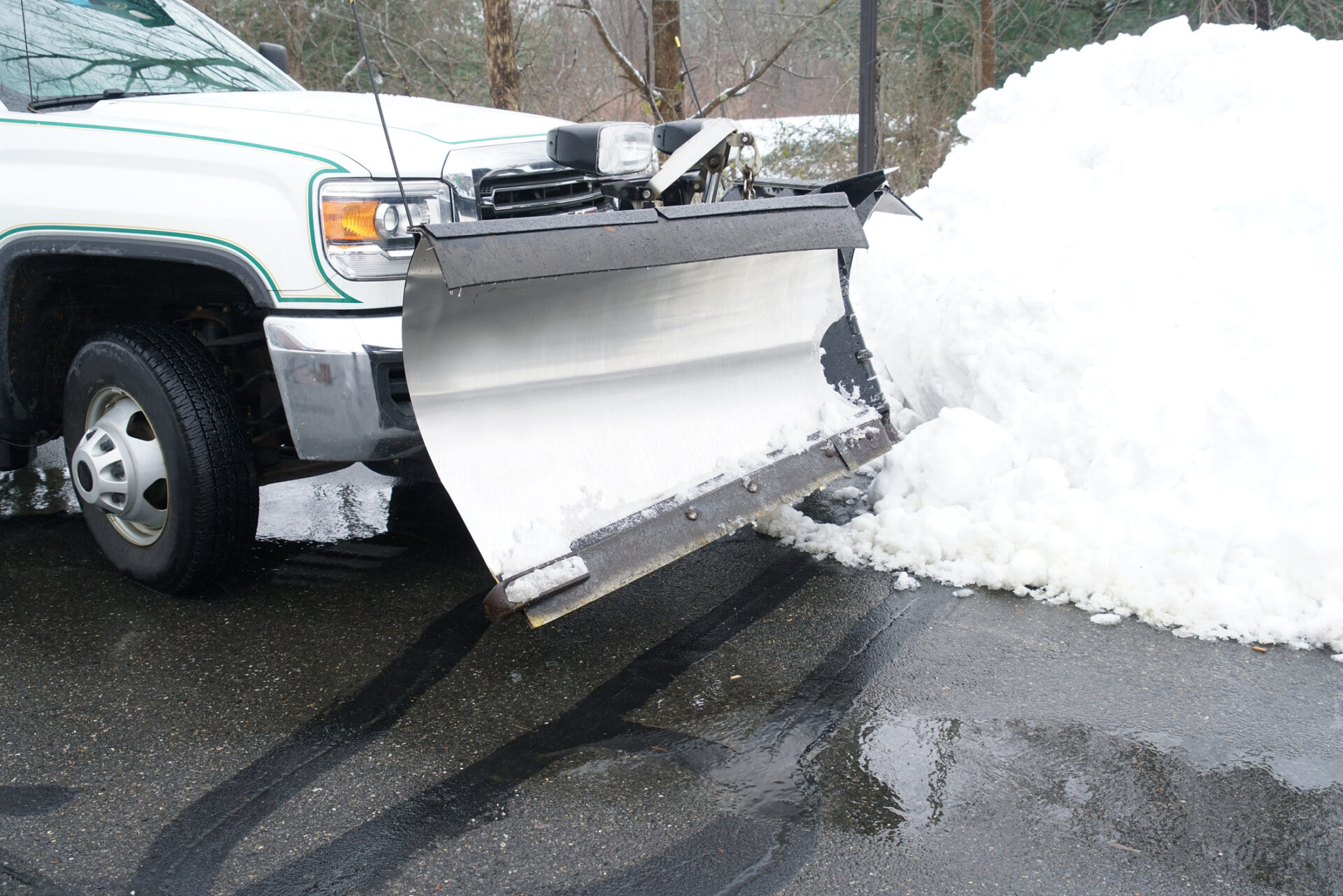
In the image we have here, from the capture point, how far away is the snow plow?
2.96 m

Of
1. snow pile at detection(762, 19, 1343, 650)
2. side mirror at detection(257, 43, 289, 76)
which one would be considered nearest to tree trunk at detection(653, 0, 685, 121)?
snow pile at detection(762, 19, 1343, 650)

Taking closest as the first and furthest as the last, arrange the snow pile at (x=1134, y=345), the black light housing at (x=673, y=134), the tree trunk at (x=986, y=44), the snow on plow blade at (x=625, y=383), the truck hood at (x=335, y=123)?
1. the snow on plow blade at (x=625, y=383)
2. the truck hood at (x=335, y=123)
3. the snow pile at (x=1134, y=345)
4. the black light housing at (x=673, y=134)
5. the tree trunk at (x=986, y=44)

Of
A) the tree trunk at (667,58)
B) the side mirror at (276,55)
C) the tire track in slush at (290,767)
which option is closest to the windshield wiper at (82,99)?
the side mirror at (276,55)

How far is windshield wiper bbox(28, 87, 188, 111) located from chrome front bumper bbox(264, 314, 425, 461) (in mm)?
1373

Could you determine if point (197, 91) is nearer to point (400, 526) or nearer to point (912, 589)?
point (400, 526)

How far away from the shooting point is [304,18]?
14867 millimetres

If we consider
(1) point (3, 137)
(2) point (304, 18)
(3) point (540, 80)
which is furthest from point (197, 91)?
(2) point (304, 18)

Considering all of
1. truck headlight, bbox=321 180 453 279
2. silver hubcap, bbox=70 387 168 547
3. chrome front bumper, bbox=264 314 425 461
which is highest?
truck headlight, bbox=321 180 453 279

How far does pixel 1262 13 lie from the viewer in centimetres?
1096

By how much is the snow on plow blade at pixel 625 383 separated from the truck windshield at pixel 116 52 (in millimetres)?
2052

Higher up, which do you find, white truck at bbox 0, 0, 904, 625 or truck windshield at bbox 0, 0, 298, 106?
truck windshield at bbox 0, 0, 298, 106

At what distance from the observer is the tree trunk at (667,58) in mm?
10070

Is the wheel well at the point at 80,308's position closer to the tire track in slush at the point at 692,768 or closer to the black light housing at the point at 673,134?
the black light housing at the point at 673,134

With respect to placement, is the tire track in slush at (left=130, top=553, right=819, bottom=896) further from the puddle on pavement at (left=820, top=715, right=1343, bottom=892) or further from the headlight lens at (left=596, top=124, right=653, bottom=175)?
the headlight lens at (left=596, top=124, right=653, bottom=175)
